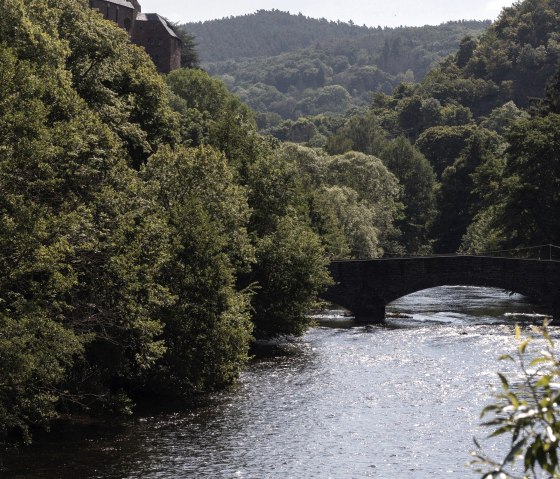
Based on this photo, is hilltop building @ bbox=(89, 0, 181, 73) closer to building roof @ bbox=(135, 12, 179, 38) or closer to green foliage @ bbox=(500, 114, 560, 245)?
building roof @ bbox=(135, 12, 179, 38)

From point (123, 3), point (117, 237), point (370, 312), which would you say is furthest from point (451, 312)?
point (123, 3)

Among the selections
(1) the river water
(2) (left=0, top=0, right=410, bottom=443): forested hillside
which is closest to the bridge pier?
(2) (left=0, top=0, right=410, bottom=443): forested hillside

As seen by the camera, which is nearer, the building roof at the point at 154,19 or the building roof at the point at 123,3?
the building roof at the point at 123,3

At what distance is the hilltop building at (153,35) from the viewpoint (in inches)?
5871

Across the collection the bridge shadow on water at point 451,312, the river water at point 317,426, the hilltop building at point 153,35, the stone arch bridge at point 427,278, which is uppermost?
the hilltop building at point 153,35

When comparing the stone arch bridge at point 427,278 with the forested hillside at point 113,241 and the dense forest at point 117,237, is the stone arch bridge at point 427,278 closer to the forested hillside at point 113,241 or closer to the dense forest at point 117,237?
the dense forest at point 117,237

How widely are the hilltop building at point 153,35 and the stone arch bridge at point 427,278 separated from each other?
75.2 metres

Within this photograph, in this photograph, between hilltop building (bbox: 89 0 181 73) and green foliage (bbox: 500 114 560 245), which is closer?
green foliage (bbox: 500 114 560 245)

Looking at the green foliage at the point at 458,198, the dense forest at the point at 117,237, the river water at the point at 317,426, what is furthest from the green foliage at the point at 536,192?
the green foliage at the point at 458,198

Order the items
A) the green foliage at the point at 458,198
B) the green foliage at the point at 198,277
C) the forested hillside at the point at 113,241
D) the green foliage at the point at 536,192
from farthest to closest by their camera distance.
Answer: the green foliage at the point at 458,198 < the green foliage at the point at 536,192 < the green foliage at the point at 198,277 < the forested hillside at the point at 113,241

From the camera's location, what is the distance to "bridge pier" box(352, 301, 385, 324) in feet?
263

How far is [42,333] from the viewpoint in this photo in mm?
36375

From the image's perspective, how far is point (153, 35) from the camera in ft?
496

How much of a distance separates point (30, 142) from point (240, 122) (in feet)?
148
